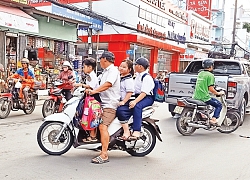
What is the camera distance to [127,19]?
72.4 feet

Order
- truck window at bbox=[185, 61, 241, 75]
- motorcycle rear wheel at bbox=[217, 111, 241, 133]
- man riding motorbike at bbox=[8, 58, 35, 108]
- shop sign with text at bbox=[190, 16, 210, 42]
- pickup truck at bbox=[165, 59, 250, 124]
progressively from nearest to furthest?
motorcycle rear wheel at bbox=[217, 111, 241, 133] < pickup truck at bbox=[165, 59, 250, 124] < man riding motorbike at bbox=[8, 58, 35, 108] < truck window at bbox=[185, 61, 241, 75] < shop sign with text at bbox=[190, 16, 210, 42]

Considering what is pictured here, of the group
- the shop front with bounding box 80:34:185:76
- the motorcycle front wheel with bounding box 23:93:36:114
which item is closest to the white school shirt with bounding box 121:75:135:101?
the motorcycle front wheel with bounding box 23:93:36:114

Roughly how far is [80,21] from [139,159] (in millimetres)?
12332

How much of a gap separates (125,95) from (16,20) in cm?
853

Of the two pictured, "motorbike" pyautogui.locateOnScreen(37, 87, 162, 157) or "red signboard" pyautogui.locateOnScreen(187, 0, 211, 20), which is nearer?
"motorbike" pyautogui.locateOnScreen(37, 87, 162, 157)

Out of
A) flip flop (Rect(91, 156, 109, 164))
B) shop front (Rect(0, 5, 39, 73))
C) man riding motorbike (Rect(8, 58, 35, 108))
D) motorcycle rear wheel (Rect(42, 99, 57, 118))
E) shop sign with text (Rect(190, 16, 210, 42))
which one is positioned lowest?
flip flop (Rect(91, 156, 109, 164))

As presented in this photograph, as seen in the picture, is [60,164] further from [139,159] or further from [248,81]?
[248,81]

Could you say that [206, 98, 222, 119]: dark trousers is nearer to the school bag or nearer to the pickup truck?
the pickup truck

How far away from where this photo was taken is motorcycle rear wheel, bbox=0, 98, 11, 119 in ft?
27.4

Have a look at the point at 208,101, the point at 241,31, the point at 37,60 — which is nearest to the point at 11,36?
the point at 37,60

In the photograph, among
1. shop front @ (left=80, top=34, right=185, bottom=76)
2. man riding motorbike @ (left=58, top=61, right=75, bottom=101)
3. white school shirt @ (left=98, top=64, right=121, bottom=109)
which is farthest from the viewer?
shop front @ (left=80, top=34, right=185, bottom=76)

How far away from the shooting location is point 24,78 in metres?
8.79

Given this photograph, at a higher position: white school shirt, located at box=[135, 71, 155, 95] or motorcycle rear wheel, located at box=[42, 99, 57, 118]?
white school shirt, located at box=[135, 71, 155, 95]

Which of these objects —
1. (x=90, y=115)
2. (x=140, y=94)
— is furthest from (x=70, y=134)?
(x=140, y=94)
